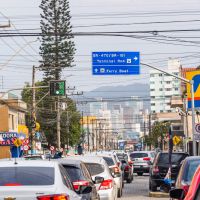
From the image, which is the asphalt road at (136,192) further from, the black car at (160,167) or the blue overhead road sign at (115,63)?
the blue overhead road sign at (115,63)

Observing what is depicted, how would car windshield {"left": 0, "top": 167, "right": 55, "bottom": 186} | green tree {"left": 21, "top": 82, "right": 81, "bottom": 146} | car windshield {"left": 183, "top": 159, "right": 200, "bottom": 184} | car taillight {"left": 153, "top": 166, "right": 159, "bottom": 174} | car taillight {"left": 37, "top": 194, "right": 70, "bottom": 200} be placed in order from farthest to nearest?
green tree {"left": 21, "top": 82, "right": 81, "bottom": 146} < car taillight {"left": 153, "top": 166, "right": 159, "bottom": 174} < car windshield {"left": 183, "top": 159, "right": 200, "bottom": 184} < car windshield {"left": 0, "top": 167, "right": 55, "bottom": 186} < car taillight {"left": 37, "top": 194, "right": 70, "bottom": 200}

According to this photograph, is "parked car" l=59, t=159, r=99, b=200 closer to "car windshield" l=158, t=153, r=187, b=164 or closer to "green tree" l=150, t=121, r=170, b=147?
"car windshield" l=158, t=153, r=187, b=164

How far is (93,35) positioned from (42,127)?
79.7 meters

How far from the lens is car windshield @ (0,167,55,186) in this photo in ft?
37.3

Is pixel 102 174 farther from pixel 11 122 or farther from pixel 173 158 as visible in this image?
pixel 11 122

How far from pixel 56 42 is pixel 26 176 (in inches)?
2743

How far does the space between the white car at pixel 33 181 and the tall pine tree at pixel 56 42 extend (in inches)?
2571

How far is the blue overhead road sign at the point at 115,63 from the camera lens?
1594 inches

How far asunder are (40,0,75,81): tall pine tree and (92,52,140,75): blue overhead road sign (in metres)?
36.1

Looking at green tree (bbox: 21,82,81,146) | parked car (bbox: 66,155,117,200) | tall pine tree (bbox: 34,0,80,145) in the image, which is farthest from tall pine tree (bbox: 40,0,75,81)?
parked car (bbox: 66,155,117,200)

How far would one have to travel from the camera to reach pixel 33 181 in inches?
449

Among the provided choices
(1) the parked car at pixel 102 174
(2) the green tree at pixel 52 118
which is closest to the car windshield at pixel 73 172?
(1) the parked car at pixel 102 174

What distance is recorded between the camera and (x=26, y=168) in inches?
465

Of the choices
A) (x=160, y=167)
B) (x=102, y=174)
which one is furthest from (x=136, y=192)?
(x=102, y=174)
